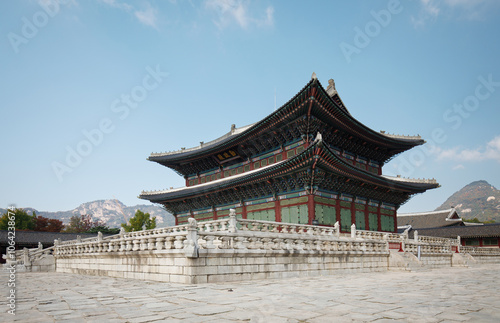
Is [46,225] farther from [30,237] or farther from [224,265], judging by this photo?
[224,265]

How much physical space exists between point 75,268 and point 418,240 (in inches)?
877

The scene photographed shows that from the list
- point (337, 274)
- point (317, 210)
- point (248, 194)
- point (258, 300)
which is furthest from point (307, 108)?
point (258, 300)

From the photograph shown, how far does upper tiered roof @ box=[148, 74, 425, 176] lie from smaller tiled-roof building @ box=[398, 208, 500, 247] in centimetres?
1033

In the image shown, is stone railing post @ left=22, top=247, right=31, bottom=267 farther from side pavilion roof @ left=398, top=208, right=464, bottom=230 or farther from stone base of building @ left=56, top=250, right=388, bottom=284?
side pavilion roof @ left=398, top=208, right=464, bottom=230

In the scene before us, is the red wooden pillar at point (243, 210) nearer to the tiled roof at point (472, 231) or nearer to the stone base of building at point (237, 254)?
the stone base of building at point (237, 254)

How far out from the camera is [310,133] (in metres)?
23.8

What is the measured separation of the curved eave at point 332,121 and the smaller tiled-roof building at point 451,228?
10.1m

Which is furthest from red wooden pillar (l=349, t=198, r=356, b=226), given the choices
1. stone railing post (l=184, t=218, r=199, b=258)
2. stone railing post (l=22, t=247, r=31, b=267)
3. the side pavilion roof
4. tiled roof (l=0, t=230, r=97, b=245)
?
tiled roof (l=0, t=230, r=97, b=245)

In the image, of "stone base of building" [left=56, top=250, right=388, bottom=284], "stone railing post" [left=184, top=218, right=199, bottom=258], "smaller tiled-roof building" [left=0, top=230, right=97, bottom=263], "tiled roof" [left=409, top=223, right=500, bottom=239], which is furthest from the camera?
"tiled roof" [left=409, top=223, right=500, bottom=239]

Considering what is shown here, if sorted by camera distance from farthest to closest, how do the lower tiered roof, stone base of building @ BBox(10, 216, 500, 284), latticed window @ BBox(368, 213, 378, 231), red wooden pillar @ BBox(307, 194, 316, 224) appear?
latticed window @ BBox(368, 213, 378, 231) < red wooden pillar @ BBox(307, 194, 316, 224) < the lower tiered roof < stone base of building @ BBox(10, 216, 500, 284)

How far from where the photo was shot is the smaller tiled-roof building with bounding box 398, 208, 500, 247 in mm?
36344

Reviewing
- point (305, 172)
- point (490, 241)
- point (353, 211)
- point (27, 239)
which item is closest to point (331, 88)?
point (305, 172)

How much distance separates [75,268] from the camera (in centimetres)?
2095

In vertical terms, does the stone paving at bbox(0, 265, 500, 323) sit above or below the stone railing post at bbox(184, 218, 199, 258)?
below
